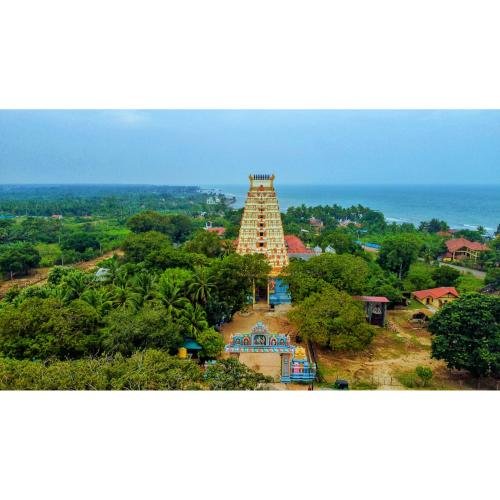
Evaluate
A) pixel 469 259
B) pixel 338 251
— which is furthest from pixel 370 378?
pixel 469 259

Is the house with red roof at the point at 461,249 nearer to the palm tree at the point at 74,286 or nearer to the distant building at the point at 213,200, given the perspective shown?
the distant building at the point at 213,200

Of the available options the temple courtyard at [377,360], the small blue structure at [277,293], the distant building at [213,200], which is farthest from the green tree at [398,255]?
the distant building at [213,200]

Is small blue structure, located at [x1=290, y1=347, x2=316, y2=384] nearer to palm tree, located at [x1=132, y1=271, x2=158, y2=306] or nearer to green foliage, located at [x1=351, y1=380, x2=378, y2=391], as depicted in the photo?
green foliage, located at [x1=351, y1=380, x2=378, y2=391]

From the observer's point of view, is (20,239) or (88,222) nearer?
(20,239)

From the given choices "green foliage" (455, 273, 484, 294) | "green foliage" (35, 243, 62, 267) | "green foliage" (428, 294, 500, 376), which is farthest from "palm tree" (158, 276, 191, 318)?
"green foliage" (35, 243, 62, 267)

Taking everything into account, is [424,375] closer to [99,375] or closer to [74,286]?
[99,375]
